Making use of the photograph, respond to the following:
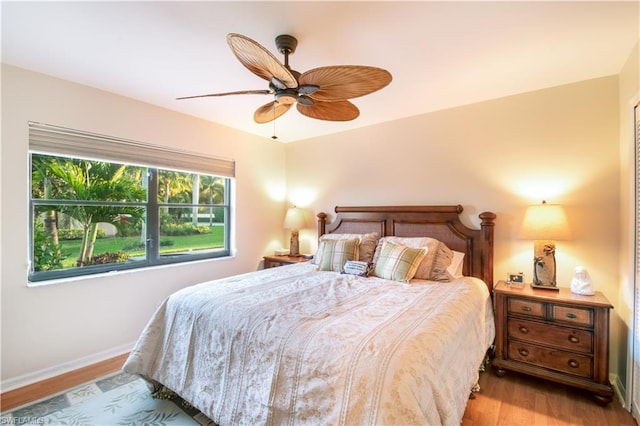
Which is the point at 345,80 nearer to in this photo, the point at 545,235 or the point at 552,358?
the point at 545,235

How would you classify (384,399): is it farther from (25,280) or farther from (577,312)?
(25,280)

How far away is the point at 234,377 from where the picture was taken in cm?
152

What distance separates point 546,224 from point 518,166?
665 millimetres

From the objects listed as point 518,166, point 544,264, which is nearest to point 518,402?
point 544,264

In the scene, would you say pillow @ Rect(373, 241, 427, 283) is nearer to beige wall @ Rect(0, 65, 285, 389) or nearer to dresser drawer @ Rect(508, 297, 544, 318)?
dresser drawer @ Rect(508, 297, 544, 318)

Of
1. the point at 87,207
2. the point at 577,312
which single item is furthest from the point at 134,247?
the point at 577,312

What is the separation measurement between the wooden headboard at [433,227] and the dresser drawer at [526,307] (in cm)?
34

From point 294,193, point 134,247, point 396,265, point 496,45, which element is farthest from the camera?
point 294,193

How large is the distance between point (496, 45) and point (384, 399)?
7.22 feet

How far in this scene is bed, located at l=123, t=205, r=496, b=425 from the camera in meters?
1.15

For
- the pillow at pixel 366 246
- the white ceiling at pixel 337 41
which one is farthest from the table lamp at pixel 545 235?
the pillow at pixel 366 246

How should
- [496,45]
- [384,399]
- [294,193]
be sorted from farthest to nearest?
1. [294,193]
2. [496,45]
3. [384,399]

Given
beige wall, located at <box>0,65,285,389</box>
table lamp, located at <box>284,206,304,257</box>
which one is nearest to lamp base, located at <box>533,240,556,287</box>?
table lamp, located at <box>284,206,304,257</box>

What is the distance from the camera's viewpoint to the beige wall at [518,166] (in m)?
2.32
